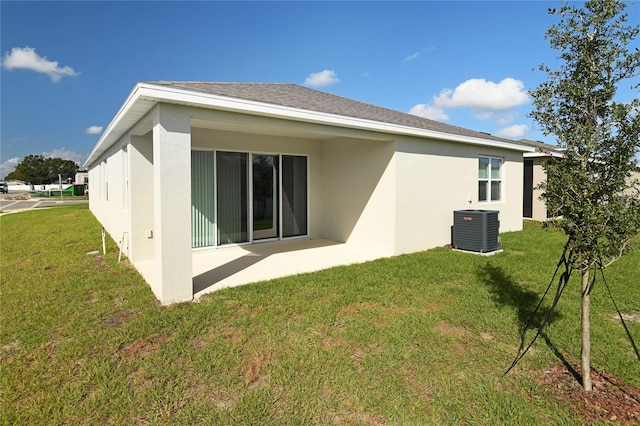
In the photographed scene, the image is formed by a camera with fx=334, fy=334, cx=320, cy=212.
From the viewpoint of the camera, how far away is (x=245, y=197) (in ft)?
28.7

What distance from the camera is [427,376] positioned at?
2.94 meters

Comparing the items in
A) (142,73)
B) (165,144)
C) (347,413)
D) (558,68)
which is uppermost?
(142,73)

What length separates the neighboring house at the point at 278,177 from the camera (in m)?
4.80

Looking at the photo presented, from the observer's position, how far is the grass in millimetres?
2537

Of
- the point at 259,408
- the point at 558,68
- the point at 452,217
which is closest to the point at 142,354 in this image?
the point at 259,408

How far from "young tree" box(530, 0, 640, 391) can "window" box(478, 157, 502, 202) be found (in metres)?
7.81

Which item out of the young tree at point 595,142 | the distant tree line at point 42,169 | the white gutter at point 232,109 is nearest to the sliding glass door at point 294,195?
the white gutter at point 232,109

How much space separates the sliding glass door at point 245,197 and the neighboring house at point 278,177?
3 centimetres

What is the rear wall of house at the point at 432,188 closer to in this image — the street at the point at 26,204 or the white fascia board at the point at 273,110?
the white fascia board at the point at 273,110

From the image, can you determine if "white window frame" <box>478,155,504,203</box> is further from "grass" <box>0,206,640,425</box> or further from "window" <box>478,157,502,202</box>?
"grass" <box>0,206,640,425</box>

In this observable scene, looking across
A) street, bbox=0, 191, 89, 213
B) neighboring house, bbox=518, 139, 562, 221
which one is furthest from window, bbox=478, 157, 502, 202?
street, bbox=0, 191, 89, 213

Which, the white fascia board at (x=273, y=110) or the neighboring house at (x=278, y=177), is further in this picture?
the neighboring house at (x=278, y=177)

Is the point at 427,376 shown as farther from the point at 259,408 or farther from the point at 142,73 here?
the point at 142,73

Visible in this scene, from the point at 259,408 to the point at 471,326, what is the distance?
2655mm
